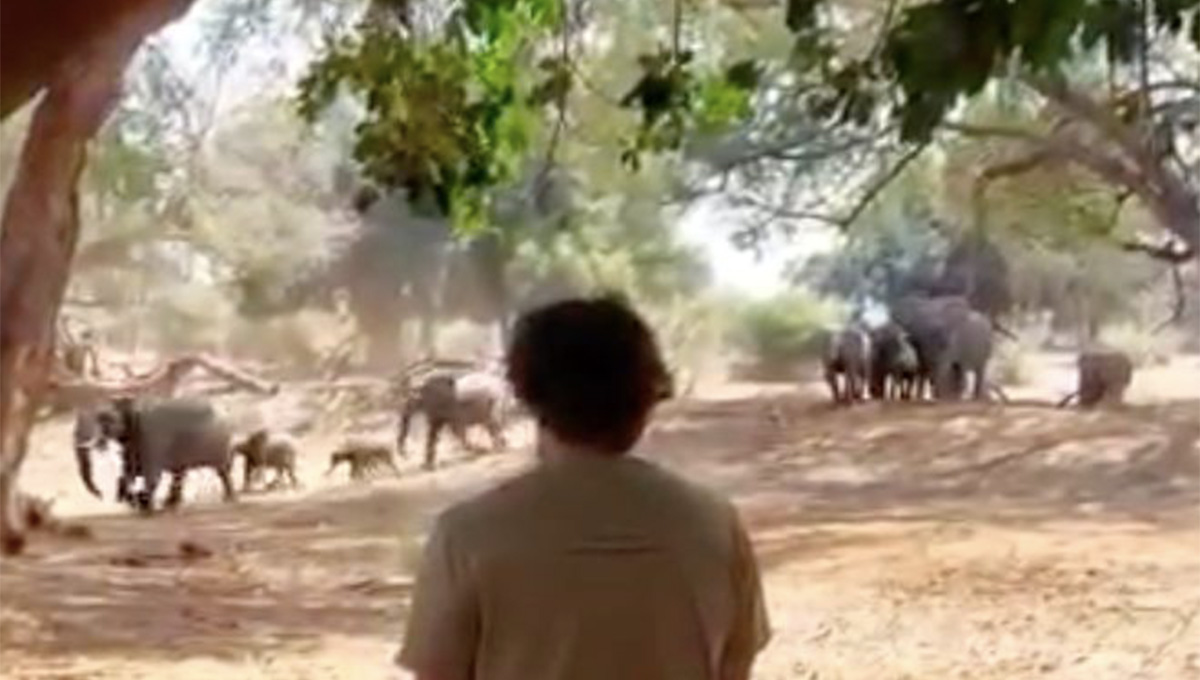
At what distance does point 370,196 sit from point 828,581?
14.7ft

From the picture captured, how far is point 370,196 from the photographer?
241cm

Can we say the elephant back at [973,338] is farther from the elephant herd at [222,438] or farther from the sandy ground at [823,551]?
the elephant herd at [222,438]

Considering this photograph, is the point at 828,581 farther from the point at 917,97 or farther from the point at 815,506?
the point at 917,97

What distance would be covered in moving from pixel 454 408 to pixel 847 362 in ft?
6.54

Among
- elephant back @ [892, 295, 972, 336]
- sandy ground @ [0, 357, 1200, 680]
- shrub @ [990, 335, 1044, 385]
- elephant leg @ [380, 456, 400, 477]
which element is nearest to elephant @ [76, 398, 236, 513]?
sandy ground @ [0, 357, 1200, 680]

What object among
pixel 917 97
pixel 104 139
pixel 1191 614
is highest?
Answer: pixel 104 139

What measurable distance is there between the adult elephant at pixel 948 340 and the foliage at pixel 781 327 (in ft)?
1.18

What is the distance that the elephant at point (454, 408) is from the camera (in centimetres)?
960

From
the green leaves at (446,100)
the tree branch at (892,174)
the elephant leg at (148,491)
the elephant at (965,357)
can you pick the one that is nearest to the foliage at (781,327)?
the elephant at (965,357)

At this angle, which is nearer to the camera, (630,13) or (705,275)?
(630,13)

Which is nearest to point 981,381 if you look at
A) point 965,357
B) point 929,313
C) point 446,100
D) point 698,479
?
point 965,357

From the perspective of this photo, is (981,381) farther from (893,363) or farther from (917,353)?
(917,353)

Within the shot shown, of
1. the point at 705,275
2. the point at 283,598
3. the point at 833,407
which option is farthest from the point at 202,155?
the point at 283,598

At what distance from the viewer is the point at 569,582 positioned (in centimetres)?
125
